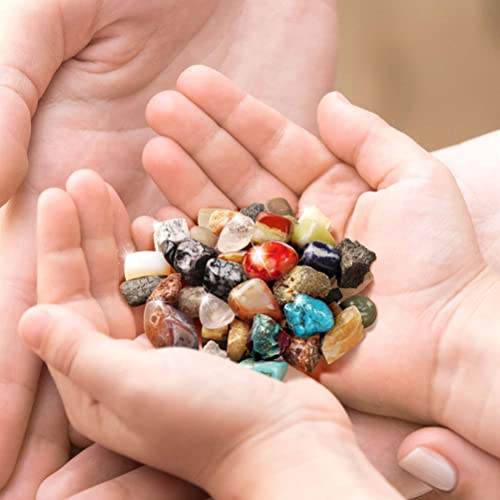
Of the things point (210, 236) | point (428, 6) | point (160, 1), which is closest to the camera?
point (210, 236)

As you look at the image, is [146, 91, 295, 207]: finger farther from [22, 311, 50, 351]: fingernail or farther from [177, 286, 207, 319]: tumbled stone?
[22, 311, 50, 351]: fingernail

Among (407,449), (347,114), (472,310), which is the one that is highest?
(347,114)

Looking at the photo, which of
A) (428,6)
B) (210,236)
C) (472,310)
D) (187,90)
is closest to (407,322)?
(472,310)

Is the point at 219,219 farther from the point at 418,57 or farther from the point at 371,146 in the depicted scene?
the point at 418,57

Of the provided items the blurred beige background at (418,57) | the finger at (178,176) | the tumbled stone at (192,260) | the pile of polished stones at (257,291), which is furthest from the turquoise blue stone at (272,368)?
the blurred beige background at (418,57)

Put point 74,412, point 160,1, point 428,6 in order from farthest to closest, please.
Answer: point 428,6, point 160,1, point 74,412

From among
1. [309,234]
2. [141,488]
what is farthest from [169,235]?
[141,488]

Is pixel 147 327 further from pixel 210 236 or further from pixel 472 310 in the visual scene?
pixel 472 310
